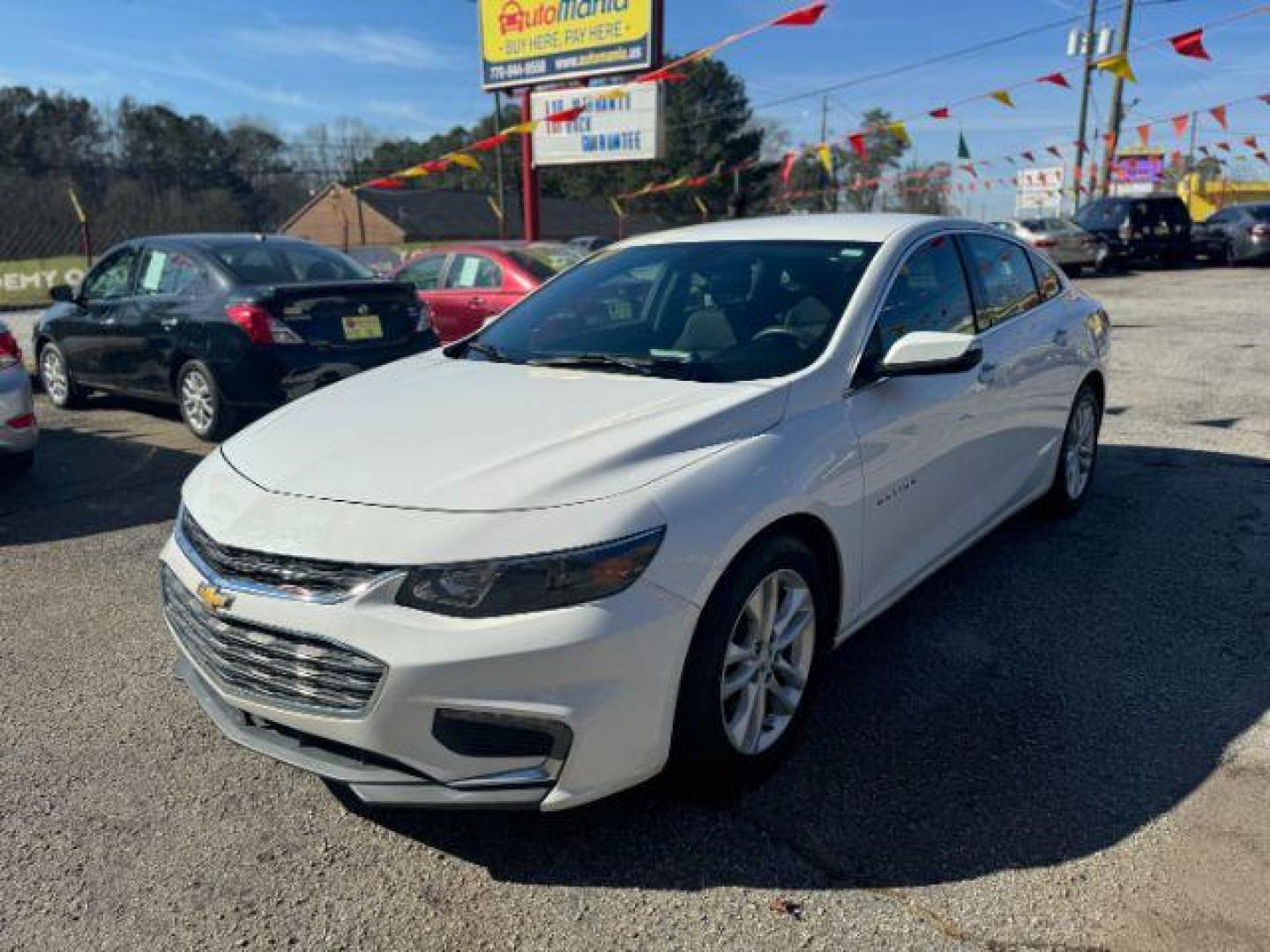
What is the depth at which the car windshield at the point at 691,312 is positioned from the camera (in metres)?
3.36

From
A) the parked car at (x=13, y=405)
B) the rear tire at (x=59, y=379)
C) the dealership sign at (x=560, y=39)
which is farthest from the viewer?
the dealership sign at (x=560, y=39)

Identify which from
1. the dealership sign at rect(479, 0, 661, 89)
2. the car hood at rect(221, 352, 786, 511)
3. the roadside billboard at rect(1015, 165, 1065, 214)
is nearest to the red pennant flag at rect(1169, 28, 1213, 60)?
the dealership sign at rect(479, 0, 661, 89)

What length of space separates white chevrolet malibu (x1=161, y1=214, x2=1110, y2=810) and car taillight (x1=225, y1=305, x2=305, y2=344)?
3.34 meters

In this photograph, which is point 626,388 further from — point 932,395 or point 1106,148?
point 1106,148

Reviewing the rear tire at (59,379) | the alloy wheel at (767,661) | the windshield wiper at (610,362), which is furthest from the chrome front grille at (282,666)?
the rear tire at (59,379)

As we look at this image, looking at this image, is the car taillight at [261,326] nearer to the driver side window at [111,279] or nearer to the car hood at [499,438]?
the driver side window at [111,279]

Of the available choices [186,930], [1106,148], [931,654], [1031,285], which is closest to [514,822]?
[186,930]

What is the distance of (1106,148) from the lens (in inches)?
1126

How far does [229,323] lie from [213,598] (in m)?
5.00

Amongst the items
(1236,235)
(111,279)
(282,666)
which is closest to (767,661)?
(282,666)

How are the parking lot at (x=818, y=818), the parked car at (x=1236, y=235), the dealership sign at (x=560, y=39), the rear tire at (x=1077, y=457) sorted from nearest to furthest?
the parking lot at (x=818, y=818) → the rear tire at (x=1077, y=457) → the dealership sign at (x=560, y=39) → the parked car at (x=1236, y=235)

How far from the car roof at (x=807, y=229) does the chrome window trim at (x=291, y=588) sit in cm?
228

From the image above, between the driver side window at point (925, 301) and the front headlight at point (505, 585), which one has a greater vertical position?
the driver side window at point (925, 301)

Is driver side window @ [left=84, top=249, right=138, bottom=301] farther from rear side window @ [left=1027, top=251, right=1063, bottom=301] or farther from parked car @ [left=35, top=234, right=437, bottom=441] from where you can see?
rear side window @ [left=1027, top=251, right=1063, bottom=301]
